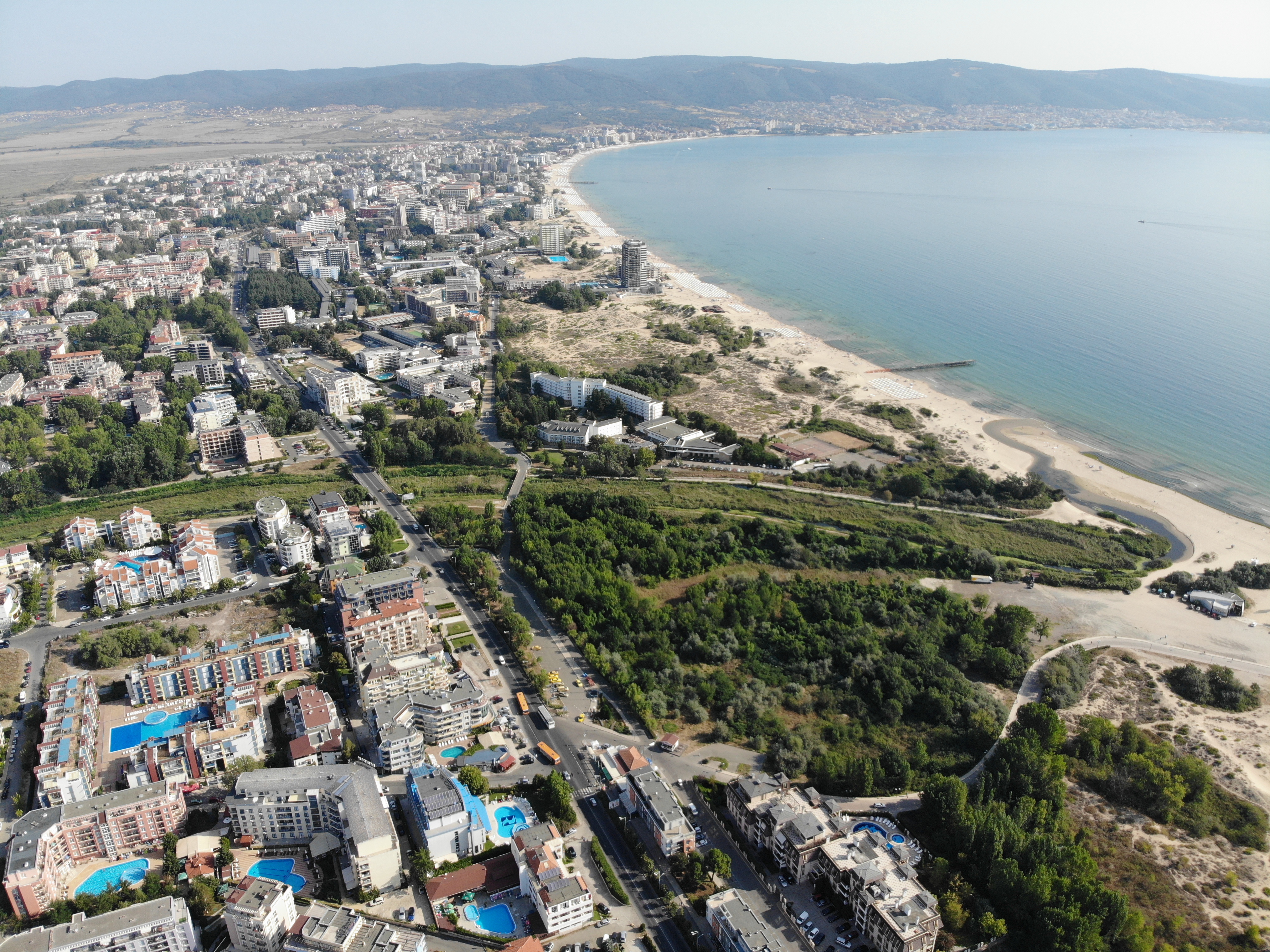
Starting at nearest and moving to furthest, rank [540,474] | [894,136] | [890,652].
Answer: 1. [890,652]
2. [540,474]
3. [894,136]

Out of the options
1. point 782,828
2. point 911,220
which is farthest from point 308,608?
point 911,220

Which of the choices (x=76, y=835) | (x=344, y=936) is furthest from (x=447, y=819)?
(x=76, y=835)

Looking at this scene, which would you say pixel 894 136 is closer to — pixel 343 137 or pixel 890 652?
pixel 343 137

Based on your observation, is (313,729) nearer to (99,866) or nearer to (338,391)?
(99,866)

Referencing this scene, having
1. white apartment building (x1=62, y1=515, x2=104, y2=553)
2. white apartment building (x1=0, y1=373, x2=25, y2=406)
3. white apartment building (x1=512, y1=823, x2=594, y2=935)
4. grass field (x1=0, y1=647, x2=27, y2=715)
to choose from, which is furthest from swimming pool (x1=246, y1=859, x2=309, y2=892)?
white apartment building (x1=0, y1=373, x2=25, y2=406)

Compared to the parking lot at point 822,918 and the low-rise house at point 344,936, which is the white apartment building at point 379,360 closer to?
the low-rise house at point 344,936

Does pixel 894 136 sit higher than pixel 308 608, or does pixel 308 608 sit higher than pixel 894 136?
pixel 894 136

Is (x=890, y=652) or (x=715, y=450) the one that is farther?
(x=715, y=450)
